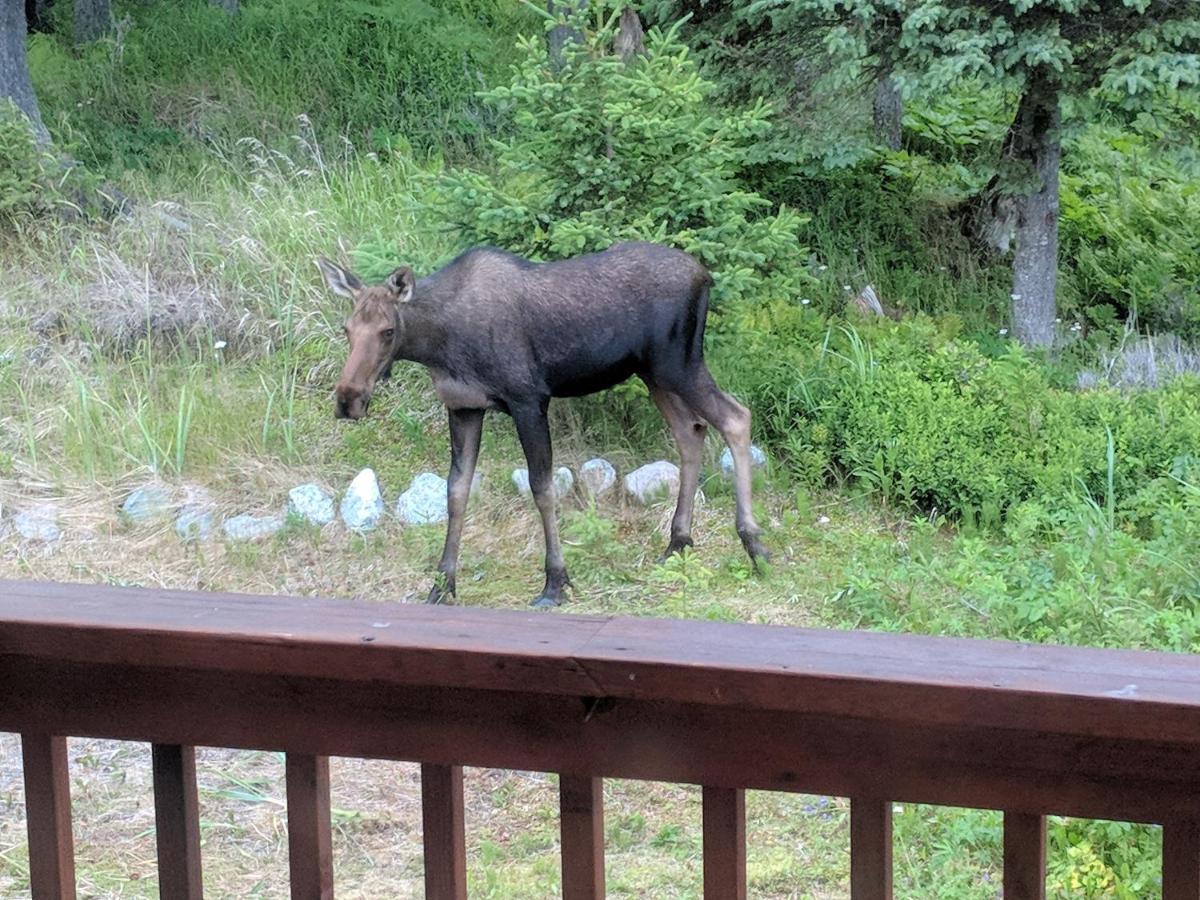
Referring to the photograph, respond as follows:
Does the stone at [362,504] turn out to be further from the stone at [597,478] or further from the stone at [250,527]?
the stone at [597,478]

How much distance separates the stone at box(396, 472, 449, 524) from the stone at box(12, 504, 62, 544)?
1881mm

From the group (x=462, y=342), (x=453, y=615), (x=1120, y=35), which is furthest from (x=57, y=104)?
(x=453, y=615)

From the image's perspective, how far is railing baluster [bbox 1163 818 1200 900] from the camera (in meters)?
1.79

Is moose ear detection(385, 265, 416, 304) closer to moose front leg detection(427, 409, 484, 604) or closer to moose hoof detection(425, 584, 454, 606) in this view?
moose front leg detection(427, 409, 484, 604)

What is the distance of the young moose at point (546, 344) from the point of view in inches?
259

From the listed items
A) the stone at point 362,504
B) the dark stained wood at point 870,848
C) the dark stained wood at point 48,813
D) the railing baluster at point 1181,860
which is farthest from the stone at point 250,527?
the railing baluster at point 1181,860

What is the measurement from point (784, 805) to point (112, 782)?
2492 mm

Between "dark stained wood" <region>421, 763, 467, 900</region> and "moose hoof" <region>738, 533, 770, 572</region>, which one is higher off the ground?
"dark stained wood" <region>421, 763, 467, 900</region>

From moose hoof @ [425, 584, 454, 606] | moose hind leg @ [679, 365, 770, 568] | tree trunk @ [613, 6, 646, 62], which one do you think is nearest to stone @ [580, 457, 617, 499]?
moose hind leg @ [679, 365, 770, 568]

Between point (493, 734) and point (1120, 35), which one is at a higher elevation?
point (1120, 35)

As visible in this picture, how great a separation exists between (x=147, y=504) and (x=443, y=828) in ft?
20.9

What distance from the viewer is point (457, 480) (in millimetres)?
6875

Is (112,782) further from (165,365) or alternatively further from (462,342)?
(165,365)

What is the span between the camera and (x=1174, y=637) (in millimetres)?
5082
